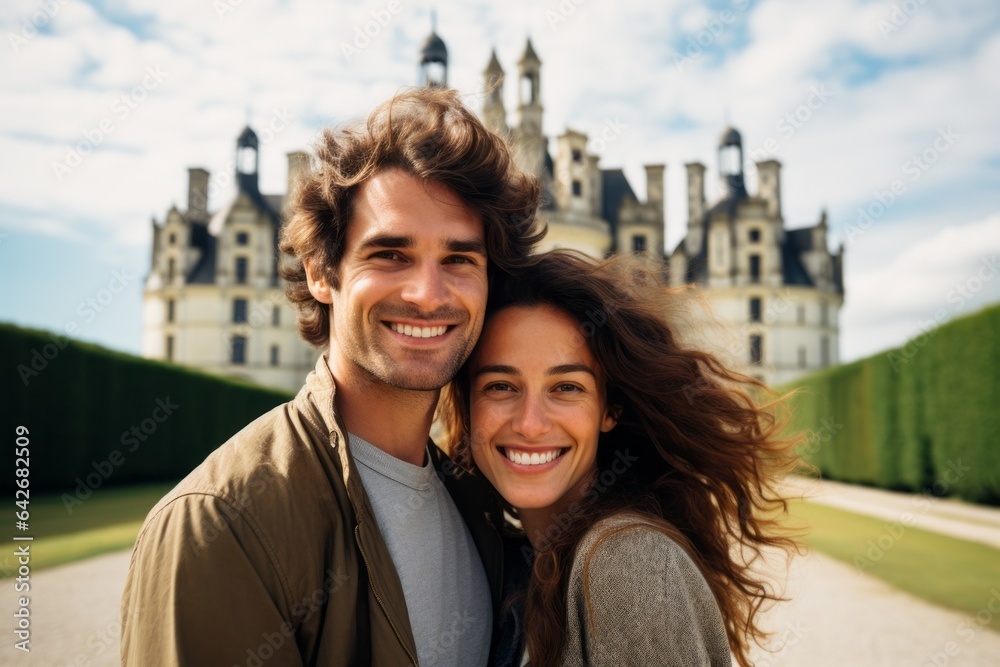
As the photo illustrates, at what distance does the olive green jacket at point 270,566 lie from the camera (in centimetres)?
168

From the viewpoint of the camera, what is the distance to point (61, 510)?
→ 11.3m

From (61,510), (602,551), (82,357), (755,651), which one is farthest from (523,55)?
(602,551)

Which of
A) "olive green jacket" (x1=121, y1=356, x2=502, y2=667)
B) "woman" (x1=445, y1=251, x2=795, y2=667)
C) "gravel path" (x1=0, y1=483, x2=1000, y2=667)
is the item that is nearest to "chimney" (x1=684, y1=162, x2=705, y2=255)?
"gravel path" (x1=0, y1=483, x2=1000, y2=667)

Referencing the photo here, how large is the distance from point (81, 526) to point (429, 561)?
9262 millimetres

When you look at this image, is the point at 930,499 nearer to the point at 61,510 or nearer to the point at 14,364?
the point at 61,510

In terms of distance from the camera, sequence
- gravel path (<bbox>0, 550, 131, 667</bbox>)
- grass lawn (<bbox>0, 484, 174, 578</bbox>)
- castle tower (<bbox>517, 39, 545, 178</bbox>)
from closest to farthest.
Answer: gravel path (<bbox>0, 550, 131, 667</bbox>) < grass lawn (<bbox>0, 484, 174, 578</bbox>) < castle tower (<bbox>517, 39, 545, 178</bbox>)

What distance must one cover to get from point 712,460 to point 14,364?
1339cm

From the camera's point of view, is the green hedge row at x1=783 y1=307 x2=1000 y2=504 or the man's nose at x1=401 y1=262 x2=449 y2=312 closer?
the man's nose at x1=401 y1=262 x2=449 y2=312

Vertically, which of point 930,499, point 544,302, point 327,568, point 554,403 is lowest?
point 930,499

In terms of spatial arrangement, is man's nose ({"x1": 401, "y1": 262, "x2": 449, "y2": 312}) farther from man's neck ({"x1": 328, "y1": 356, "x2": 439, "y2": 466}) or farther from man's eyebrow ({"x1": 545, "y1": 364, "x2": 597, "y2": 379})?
man's eyebrow ({"x1": 545, "y1": 364, "x2": 597, "y2": 379})

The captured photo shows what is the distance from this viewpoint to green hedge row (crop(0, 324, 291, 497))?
1284 cm

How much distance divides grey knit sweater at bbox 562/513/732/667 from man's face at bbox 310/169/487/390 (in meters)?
0.78

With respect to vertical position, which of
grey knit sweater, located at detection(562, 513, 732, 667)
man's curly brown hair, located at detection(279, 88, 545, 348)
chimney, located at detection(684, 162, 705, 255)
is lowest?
grey knit sweater, located at detection(562, 513, 732, 667)

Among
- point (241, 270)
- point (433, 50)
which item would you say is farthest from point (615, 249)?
point (241, 270)
